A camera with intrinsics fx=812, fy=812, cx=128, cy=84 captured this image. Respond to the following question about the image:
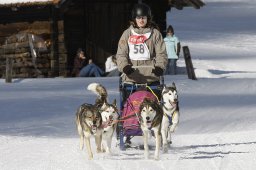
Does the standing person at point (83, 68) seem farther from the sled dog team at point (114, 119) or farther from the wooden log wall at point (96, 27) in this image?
the sled dog team at point (114, 119)

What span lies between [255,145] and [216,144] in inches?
22.3

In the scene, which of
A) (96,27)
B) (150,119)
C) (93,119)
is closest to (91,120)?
(93,119)

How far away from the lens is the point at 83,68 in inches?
960

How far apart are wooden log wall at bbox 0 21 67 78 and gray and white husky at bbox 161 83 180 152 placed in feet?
49.0

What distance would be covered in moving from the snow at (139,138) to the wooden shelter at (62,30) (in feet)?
7.78

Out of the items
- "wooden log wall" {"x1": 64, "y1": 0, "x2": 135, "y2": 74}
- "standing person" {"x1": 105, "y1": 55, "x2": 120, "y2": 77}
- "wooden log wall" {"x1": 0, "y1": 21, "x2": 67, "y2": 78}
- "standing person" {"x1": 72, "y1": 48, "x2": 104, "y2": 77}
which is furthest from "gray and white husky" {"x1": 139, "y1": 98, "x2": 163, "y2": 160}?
"wooden log wall" {"x1": 64, "y1": 0, "x2": 135, "y2": 74}

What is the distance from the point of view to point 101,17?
26.6m

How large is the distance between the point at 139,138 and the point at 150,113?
278cm

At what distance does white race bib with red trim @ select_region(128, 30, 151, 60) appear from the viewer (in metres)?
10.5

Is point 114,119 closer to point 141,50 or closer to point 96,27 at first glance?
point 141,50

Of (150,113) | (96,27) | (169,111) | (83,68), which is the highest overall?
(150,113)

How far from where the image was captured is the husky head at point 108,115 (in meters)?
9.94

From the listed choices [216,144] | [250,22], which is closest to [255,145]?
[216,144]

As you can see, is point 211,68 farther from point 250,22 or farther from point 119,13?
point 250,22
